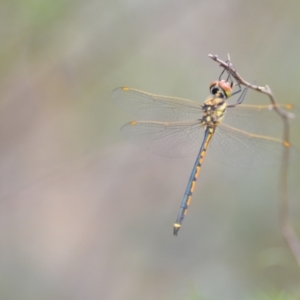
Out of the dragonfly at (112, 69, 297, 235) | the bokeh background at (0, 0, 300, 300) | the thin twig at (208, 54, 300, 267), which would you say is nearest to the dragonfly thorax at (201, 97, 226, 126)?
the dragonfly at (112, 69, 297, 235)

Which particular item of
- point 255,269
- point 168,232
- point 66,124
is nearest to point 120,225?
point 168,232

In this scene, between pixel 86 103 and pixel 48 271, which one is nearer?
pixel 86 103

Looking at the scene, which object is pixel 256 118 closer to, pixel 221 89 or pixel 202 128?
pixel 221 89

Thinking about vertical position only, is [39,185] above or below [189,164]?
below

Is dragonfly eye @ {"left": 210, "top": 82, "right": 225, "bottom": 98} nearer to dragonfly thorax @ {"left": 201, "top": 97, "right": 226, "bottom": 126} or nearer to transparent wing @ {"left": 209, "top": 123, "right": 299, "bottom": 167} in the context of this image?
dragonfly thorax @ {"left": 201, "top": 97, "right": 226, "bottom": 126}

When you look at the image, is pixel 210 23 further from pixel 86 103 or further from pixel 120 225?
pixel 120 225

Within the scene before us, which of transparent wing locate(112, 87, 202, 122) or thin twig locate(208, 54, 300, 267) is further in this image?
transparent wing locate(112, 87, 202, 122)

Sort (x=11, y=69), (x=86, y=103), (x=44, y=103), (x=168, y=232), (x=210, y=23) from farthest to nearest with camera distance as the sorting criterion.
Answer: (x=210, y=23)
(x=168, y=232)
(x=86, y=103)
(x=44, y=103)
(x=11, y=69)

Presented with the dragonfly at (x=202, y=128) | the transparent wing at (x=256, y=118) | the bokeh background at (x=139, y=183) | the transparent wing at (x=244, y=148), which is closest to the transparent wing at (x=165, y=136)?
the dragonfly at (x=202, y=128)
